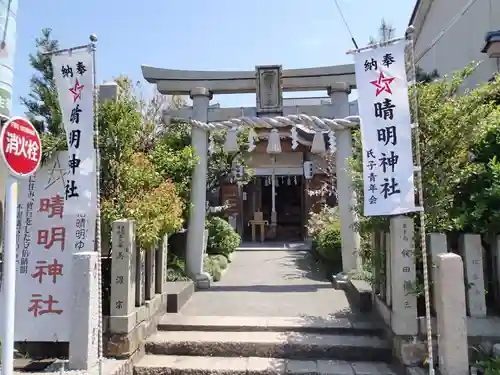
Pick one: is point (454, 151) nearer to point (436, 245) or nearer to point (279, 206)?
point (436, 245)

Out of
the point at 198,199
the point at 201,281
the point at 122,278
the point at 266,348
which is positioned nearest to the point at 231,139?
the point at 198,199

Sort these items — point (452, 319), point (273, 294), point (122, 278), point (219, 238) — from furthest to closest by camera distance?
point (219, 238) < point (273, 294) < point (122, 278) < point (452, 319)

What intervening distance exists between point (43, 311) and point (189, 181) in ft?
14.8

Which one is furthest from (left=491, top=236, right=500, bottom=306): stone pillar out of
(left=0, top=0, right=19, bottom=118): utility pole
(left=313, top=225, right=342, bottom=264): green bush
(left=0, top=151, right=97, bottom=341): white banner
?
(left=0, top=0, right=19, bottom=118): utility pole

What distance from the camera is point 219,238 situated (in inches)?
477

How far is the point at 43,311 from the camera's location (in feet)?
16.7

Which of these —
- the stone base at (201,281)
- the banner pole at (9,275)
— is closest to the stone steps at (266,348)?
the banner pole at (9,275)

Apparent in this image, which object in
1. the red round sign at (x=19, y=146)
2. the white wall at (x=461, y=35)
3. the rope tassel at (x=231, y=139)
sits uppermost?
the white wall at (x=461, y=35)

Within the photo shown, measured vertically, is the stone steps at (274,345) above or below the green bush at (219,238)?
below

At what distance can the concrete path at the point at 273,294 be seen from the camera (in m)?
6.93

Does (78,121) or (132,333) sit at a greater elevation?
(78,121)

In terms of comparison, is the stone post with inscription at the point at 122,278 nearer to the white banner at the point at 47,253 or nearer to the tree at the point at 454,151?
the white banner at the point at 47,253

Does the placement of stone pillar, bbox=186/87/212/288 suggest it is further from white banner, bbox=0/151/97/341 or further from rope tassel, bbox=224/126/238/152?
white banner, bbox=0/151/97/341

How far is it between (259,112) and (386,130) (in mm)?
Answer: 4600
